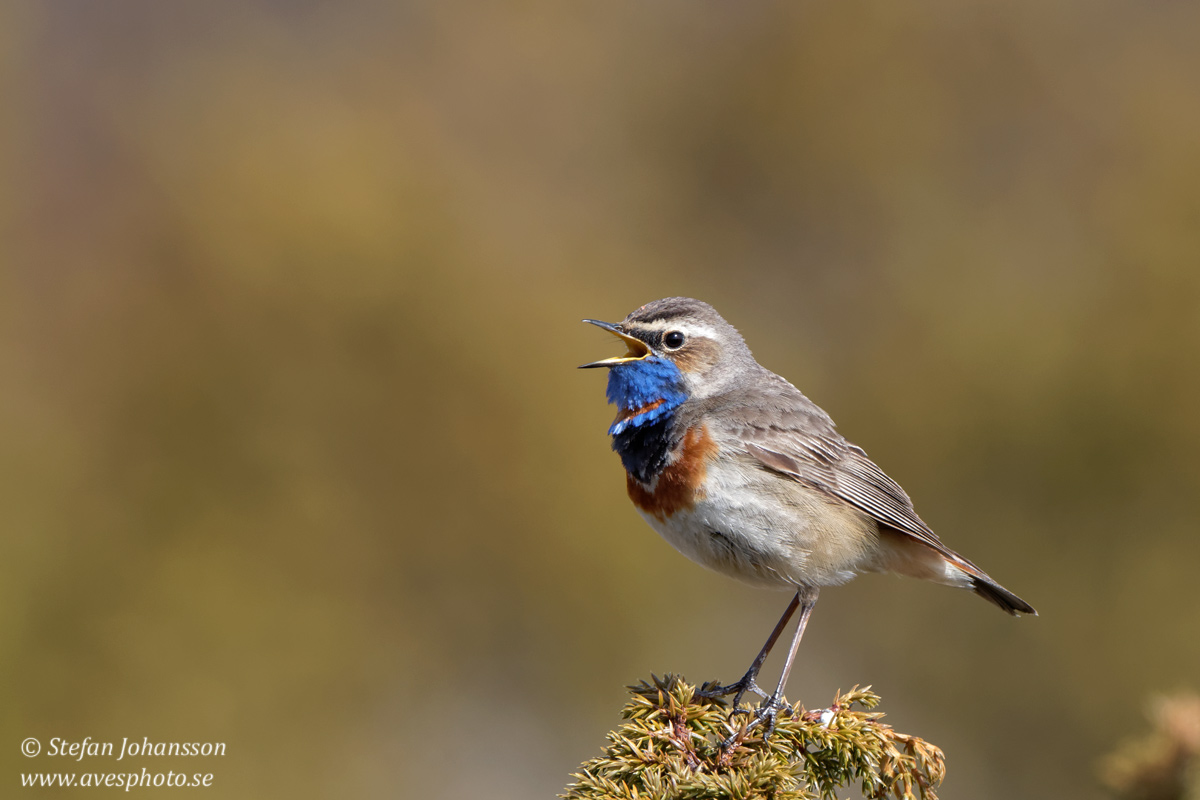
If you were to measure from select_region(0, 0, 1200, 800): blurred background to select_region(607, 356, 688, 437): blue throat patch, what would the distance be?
425 cm

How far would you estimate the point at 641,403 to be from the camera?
437cm

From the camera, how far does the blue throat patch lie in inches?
171

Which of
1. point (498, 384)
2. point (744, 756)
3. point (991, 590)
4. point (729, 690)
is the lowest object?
point (744, 756)

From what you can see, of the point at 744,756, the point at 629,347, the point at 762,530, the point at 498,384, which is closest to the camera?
the point at 744,756

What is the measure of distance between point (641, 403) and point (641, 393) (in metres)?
0.05

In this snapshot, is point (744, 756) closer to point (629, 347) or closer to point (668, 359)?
point (668, 359)

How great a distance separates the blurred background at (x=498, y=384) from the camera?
24.5 feet

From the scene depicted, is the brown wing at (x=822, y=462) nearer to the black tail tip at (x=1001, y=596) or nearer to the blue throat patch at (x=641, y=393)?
the black tail tip at (x=1001, y=596)

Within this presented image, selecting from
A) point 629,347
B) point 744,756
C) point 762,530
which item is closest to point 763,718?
point 744,756

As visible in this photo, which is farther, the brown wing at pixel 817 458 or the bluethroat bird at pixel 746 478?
the brown wing at pixel 817 458

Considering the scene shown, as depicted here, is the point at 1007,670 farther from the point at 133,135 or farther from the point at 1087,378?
the point at 133,135

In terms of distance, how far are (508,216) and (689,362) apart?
19.5 feet

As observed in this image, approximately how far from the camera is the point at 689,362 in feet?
14.9

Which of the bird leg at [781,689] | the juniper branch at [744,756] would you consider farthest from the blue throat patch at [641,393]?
the juniper branch at [744,756]
